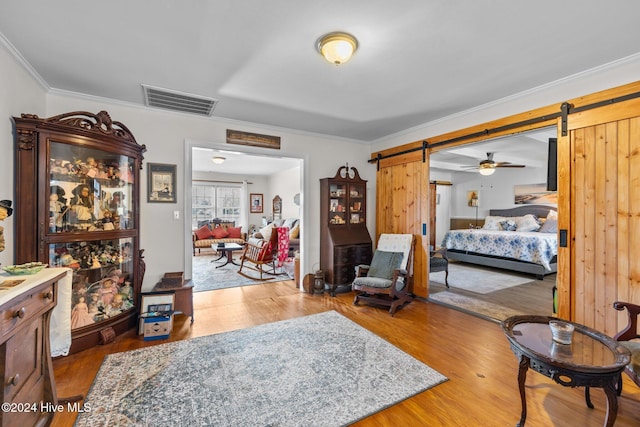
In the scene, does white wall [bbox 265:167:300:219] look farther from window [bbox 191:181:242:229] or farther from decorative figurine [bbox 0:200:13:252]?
decorative figurine [bbox 0:200:13:252]

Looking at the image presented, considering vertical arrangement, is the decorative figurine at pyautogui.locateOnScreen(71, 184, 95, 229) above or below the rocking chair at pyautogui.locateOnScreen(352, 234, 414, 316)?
above

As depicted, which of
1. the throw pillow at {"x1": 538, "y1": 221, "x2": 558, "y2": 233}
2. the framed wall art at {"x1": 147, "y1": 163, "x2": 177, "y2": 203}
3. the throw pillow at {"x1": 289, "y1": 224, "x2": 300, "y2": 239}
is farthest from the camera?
the throw pillow at {"x1": 289, "y1": 224, "x2": 300, "y2": 239}

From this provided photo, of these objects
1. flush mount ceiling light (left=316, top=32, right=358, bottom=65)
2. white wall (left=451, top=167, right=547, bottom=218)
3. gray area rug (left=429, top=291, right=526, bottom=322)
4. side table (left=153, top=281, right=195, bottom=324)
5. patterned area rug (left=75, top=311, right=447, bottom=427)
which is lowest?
patterned area rug (left=75, top=311, right=447, bottom=427)

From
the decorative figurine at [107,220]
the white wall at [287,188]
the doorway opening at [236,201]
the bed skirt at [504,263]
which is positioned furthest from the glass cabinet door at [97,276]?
the bed skirt at [504,263]

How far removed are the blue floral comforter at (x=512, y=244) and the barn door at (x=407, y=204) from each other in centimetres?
276

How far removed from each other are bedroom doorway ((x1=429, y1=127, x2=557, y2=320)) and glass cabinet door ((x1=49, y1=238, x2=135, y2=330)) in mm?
3997

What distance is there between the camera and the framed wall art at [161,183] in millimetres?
3393

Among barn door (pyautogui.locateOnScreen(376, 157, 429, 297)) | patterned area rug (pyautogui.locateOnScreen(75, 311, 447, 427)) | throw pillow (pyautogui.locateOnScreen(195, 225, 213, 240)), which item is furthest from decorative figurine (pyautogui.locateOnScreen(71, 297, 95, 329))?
throw pillow (pyautogui.locateOnScreen(195, 225, 213, 240))

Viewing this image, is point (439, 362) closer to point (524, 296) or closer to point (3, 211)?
point (524, 296)

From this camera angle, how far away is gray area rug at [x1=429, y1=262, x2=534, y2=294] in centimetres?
476

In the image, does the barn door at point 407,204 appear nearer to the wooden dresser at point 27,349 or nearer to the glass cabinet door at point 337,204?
the glass cabinet door at point 337,204

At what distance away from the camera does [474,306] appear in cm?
380

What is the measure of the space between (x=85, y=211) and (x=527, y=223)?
8178mm

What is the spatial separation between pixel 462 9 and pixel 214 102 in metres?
2.61
